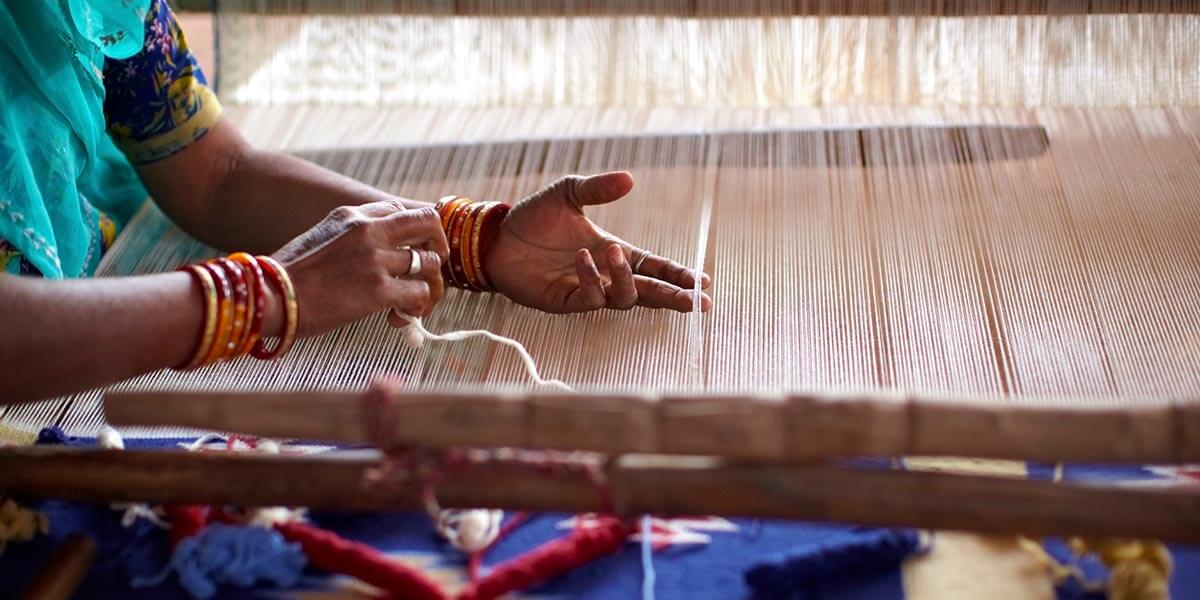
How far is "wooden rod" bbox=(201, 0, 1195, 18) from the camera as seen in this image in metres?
2.04

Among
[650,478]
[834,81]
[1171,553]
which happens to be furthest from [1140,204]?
[650,478]

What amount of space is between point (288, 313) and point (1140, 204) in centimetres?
123

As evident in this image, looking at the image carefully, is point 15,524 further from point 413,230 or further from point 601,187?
point 601,187

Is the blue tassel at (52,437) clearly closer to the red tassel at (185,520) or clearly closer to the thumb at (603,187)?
the red tassel at (185,520)

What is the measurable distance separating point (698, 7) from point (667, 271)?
651mm

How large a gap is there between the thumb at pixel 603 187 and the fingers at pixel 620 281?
2.5 inches

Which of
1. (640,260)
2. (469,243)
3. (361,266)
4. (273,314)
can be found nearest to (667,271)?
(640,260)

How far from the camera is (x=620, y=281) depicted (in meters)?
1.60

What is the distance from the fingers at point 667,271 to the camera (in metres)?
1.65

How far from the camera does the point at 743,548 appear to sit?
1.22m

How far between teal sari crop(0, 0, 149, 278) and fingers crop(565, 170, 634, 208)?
60cm

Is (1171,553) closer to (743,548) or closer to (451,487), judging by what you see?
(743,548)

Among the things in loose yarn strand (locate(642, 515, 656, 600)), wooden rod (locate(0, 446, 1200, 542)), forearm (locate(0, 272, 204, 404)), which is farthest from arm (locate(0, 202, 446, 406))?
loose yarn strand (locate(642, 515, 656, 600))

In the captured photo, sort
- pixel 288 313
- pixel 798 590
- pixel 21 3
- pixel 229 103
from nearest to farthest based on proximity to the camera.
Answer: pixel 798 590
pixel 288 313
pixel 21 3
pixel 229 103
